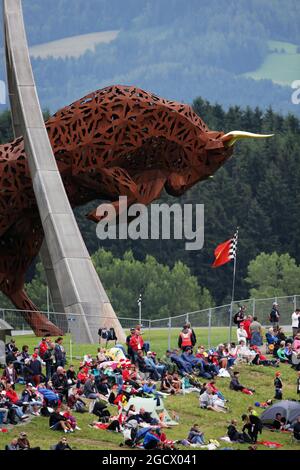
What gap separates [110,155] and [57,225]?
3040 millimetres

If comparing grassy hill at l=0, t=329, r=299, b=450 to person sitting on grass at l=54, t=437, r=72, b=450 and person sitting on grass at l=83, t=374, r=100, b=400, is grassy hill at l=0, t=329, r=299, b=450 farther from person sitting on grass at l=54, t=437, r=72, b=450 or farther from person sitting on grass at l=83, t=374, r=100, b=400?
person sitting on grass at l=54, t=437, r=72, b=450

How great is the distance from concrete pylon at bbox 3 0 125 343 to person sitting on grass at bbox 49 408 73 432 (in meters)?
10.3

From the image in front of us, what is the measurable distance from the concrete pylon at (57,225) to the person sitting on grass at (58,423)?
10.3 m

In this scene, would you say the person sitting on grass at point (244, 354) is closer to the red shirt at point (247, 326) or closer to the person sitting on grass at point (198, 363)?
the red shirt at point (247, 326)

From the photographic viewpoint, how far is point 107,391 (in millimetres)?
34594

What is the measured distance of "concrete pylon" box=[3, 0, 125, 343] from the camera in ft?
142

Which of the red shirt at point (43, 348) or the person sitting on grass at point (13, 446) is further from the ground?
the red shirt at point (43, 348)

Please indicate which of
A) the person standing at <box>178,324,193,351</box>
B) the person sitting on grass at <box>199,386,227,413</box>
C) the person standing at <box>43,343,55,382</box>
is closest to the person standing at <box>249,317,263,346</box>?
the person standing at <box>178,324,193,351</box>

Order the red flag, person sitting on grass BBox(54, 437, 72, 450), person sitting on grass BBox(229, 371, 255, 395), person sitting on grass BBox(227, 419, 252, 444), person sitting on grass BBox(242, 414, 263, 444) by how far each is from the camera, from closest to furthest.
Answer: person sitting on grass BBox(54, 437, 72, 450) → person sitting on grass BBox(227, 419, 252, 444) → person sitting on grass BBox(242, 414, 263, 444) → person sitting on grass BBox(229, 371, 255, 395) → the red flag

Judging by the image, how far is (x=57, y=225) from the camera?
4516 centimetres

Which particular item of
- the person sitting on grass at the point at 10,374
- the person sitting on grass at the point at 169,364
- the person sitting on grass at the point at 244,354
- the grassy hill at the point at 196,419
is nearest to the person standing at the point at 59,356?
the grassy hill at the point at 196,419

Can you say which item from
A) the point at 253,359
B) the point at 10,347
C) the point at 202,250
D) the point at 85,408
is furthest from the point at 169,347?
the point at 202,250

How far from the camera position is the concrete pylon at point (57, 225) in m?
43.4

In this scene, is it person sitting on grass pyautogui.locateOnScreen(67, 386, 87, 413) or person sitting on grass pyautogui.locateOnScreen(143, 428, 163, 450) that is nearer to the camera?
person sitting on grass pyautogui.locateOnScreen(143, 428, 163, 450)
